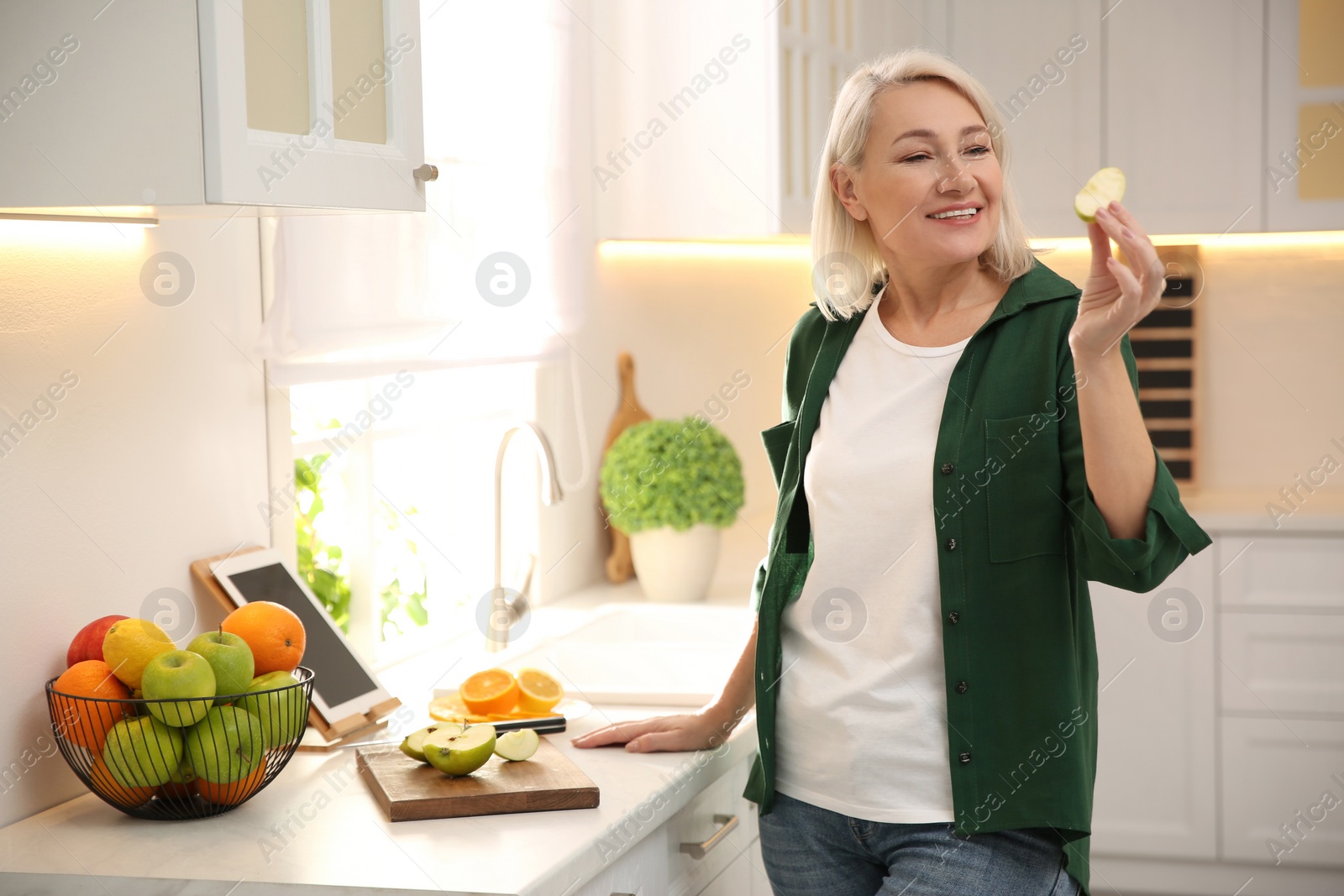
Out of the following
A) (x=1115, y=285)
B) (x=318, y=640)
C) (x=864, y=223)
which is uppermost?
(x=864, y=223)

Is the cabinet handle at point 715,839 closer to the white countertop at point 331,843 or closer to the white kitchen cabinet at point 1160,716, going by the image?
the white countertop at point 331,843

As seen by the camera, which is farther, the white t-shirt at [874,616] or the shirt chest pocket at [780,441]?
the shirt chest pocket at [780,441]

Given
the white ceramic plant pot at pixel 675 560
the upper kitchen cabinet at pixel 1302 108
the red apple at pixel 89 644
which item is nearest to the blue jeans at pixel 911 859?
the red apple at pixel 89 644

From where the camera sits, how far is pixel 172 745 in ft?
3.98

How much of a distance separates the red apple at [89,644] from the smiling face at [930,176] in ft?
3.03

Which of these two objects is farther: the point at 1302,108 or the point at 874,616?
the point at 1302,108

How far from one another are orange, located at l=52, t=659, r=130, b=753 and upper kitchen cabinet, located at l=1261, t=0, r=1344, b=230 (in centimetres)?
266

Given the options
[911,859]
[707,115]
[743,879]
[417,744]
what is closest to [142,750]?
[417,744]

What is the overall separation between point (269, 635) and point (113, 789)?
0.21 meters

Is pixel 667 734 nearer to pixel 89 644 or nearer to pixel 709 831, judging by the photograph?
pixel 709 831

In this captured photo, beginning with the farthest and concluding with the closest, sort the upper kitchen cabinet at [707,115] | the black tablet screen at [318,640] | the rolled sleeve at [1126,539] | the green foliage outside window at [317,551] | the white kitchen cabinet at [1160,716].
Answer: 1. the white kitchen cabinet at [1160,716]
2. the upper kitchen cabinet at [707,115]
3. the green foliage outside window at [317,551]
4. the black tablet screen at [318,640]
5. the rolled sleeve at [1126,539]

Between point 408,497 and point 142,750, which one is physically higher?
point 408,497

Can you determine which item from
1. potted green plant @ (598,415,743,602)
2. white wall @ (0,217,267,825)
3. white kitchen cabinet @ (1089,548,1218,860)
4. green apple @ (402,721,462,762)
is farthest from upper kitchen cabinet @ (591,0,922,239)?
green apple @ (402,721,462,762)

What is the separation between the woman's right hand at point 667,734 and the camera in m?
1.51
